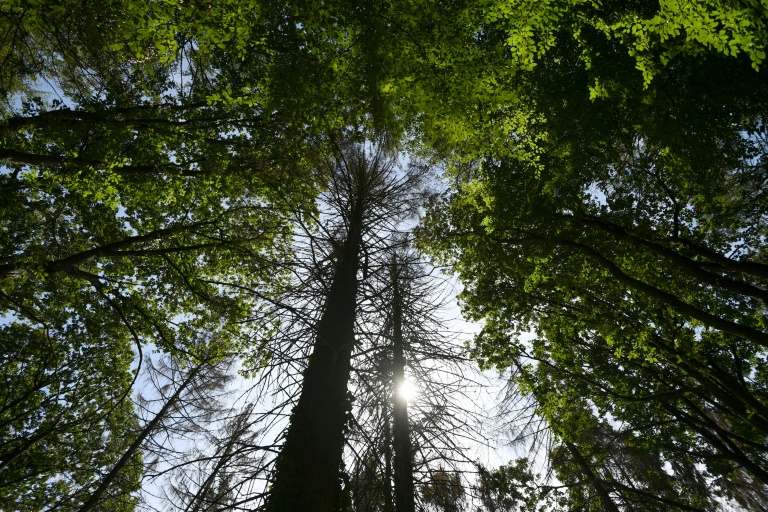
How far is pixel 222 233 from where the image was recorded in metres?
7.91

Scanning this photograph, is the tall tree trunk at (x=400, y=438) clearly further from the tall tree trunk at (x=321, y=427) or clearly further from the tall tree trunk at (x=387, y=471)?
the tall tree trunk at (x=321, y=427)

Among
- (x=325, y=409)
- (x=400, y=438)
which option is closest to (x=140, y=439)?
(x=400, y=438)

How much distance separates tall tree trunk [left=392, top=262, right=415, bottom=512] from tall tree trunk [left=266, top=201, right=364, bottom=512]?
1541 millimetres

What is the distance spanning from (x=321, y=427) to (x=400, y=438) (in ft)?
16.2

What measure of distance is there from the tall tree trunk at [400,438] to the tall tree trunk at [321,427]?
5.06 feet

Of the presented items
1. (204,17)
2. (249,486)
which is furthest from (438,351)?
(204,17)

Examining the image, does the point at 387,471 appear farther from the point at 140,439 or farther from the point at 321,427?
the point at 140,439

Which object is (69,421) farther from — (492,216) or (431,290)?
(492,216)

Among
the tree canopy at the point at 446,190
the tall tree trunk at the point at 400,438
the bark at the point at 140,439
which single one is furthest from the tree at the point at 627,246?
the bark at the point at 140,439

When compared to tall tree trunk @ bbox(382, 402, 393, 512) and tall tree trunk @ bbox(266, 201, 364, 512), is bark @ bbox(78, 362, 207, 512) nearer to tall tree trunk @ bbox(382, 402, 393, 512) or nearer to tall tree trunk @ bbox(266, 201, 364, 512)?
tall tree trunk @ bbox(382, 402, 393, 512)

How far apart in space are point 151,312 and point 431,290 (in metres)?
6.79

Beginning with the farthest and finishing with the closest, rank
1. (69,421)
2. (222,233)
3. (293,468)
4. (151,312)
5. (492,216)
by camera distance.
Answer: (69,421), (151,312), (222,233), (492,216), (293,468)

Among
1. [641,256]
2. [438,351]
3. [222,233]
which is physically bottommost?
[438,351]

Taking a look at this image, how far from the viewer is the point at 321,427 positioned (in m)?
3.55
